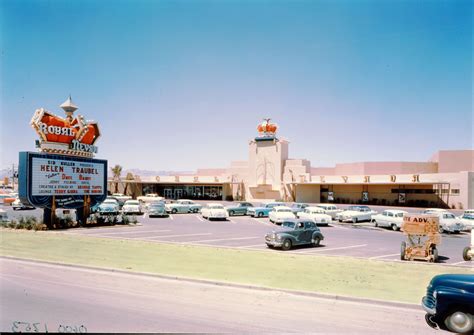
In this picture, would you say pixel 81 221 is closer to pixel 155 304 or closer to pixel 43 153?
pixel 43 153

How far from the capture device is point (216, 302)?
9484mm

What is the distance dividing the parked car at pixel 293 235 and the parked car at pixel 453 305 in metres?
10.2

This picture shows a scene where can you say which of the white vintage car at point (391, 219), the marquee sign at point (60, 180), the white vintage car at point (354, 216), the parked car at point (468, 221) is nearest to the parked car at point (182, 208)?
the marquee sign at point (60, 180)

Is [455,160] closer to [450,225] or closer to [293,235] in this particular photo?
[450,225]

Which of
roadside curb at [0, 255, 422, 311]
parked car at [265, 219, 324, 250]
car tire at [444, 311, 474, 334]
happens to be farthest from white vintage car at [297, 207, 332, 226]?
car tire at [444, 311, 474, 334]

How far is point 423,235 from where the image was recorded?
622 inches

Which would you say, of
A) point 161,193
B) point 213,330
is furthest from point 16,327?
point 161,193

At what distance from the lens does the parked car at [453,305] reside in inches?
305

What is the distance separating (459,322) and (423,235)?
8589 millimetres

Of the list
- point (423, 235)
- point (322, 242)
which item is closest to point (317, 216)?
point (322, 242)

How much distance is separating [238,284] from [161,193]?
61.1 m

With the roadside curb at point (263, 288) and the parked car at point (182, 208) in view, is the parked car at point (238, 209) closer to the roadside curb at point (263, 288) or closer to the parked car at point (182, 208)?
the parked car at point (182, 208)

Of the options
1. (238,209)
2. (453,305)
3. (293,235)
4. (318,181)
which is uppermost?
(318,181)

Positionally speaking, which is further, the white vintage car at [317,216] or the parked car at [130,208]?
the parked car at [130,208]
